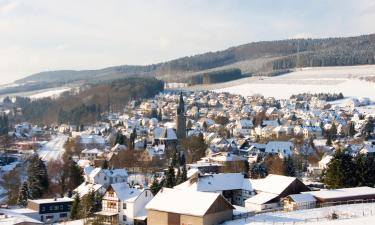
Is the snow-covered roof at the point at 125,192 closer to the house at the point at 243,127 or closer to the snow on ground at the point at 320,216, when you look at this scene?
the snow on ground at the point at 320,216

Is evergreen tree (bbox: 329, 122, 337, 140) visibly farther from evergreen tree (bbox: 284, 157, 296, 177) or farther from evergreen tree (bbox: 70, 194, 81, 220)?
evergreen tree (bbox: 70, 194, 81, 220)

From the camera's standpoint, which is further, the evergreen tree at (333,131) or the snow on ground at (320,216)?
the evergreen tree at (333,131)

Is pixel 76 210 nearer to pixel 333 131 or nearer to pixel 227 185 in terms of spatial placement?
pixel 227 185

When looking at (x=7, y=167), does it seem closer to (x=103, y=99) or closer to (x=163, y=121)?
(x=163, y=121)

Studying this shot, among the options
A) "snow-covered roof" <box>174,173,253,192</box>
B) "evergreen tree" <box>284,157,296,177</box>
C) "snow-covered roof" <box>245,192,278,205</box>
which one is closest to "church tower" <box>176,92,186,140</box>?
"evergreen tree" <box>284,157,296,177</box>

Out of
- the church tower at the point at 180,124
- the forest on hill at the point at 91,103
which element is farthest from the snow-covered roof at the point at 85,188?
the forest on hill at the point at 91,103

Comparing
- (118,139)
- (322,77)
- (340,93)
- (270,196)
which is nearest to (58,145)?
(118,139)
